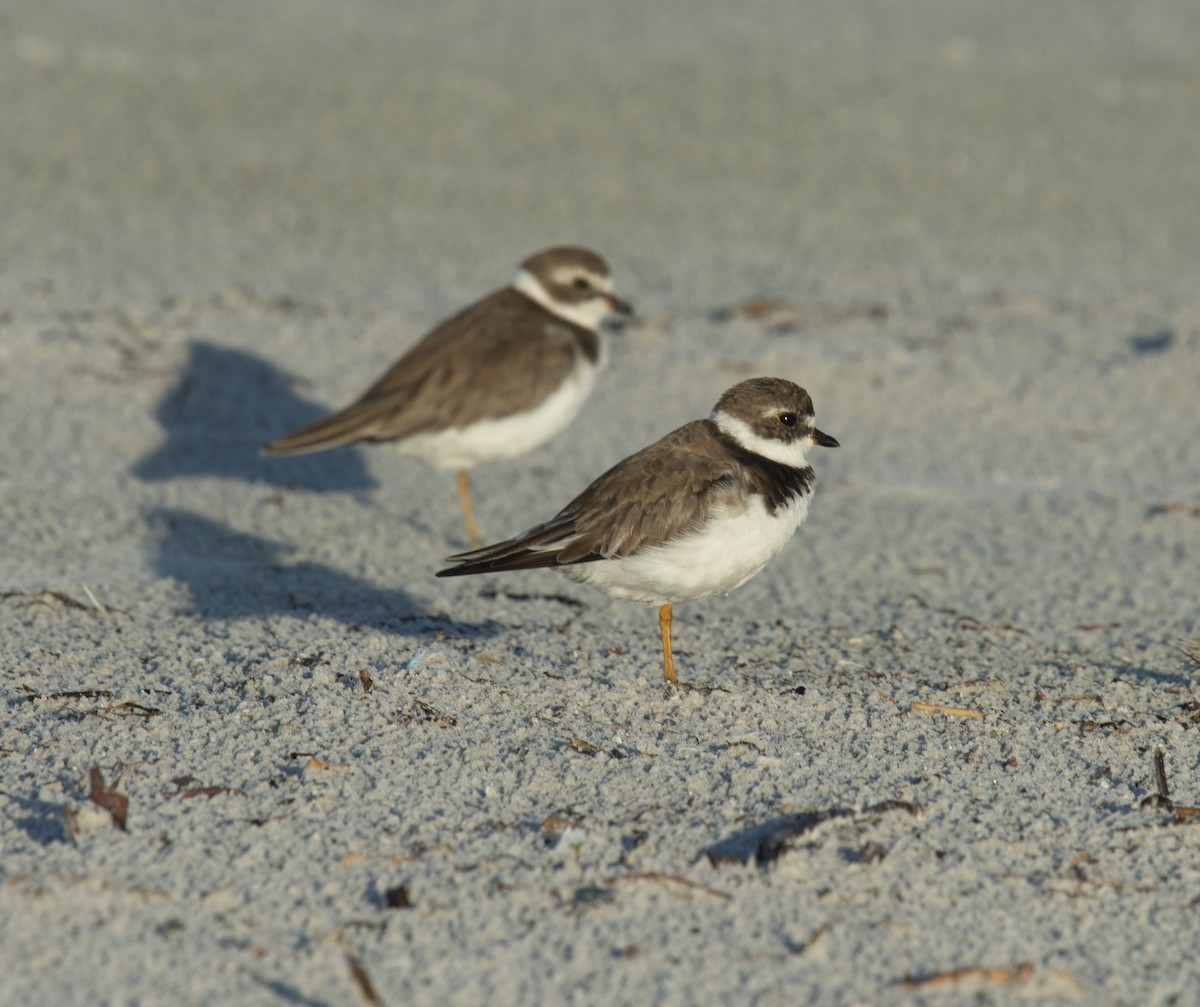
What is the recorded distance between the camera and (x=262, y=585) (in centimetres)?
585

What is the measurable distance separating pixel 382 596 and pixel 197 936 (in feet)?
8.97

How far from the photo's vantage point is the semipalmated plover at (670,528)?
4.62 meters

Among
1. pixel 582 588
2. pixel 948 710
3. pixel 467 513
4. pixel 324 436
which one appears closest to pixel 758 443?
pixel 948 710

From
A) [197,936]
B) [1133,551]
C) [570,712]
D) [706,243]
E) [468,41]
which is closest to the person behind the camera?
[197,936]

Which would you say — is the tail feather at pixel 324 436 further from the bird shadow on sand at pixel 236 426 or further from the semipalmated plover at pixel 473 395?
the bird shadow on sand at pixel 236 426

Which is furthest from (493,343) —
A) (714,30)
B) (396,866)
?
(714,30)

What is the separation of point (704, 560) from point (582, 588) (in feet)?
5.32

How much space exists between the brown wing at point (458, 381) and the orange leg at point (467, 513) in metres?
0.35

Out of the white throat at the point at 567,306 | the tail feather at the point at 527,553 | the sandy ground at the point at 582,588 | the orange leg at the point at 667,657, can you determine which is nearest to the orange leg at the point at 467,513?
the sandy ground at the point at 582,588

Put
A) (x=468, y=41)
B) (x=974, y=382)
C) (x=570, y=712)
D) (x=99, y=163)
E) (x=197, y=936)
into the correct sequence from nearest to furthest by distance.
→ (x=197, y=936) < (x=570, y=712) < (x=974, y=382) < (x=99, y=163) < (x=468, y=41)

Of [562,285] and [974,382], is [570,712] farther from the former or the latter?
[974,382]

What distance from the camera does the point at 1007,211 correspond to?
493 inches

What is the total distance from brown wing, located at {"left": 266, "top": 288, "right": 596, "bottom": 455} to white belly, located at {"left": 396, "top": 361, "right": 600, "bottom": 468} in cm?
4

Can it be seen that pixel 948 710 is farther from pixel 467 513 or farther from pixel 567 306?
pixel 567 306
